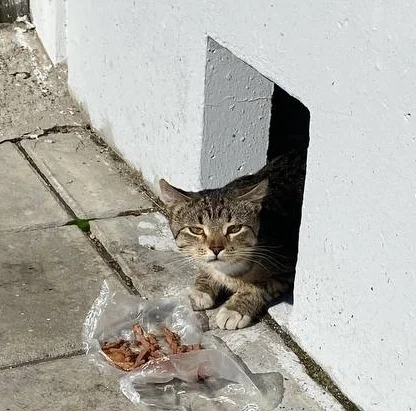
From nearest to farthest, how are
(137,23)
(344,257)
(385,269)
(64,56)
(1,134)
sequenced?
(385,269)
(344,257)
(137,23)
(1,134)
(64,56)

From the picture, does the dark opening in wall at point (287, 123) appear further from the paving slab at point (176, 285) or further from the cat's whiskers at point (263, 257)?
the cat's whiskers at point (263, 257)

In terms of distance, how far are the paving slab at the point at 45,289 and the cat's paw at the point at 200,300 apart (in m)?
0.37

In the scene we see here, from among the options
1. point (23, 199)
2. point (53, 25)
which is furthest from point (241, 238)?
point (53, 25)

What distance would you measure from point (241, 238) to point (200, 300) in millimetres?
335

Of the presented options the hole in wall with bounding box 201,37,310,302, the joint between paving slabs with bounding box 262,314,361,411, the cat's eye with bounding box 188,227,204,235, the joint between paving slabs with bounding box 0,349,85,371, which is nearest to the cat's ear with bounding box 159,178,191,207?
the cat's eye with bounding box 188,227,204,235

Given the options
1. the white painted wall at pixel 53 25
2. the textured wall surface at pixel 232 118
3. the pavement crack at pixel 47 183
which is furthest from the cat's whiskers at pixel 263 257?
the white painted wall at pixel 53 25

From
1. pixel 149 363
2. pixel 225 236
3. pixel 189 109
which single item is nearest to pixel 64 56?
pixel 189 109

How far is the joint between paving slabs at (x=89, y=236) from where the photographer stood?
4423 mm

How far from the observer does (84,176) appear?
17.5 ft

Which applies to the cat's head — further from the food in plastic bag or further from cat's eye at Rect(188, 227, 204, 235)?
the food in plastic bag

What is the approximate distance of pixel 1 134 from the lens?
569 cm

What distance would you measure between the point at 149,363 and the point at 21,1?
141 inches

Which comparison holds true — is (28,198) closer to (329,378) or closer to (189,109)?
(189,109)

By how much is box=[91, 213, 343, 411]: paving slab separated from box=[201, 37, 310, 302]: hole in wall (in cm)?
37
